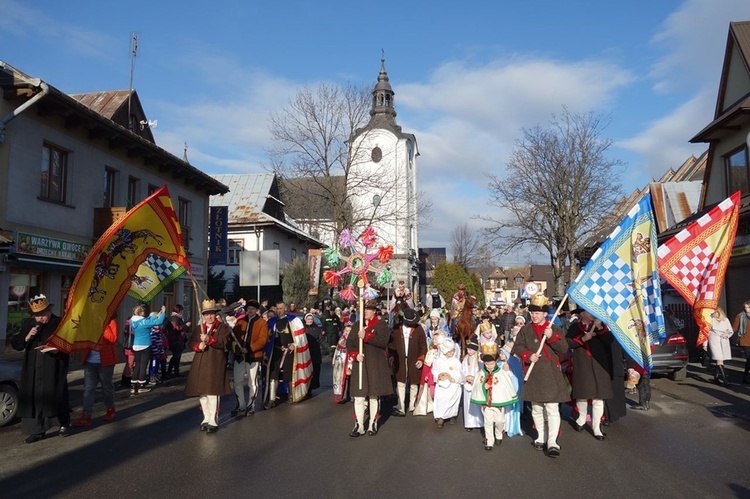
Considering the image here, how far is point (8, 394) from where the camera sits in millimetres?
9133

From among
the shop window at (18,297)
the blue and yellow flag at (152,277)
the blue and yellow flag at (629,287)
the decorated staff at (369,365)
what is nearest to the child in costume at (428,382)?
the decorated staff at (369,365)

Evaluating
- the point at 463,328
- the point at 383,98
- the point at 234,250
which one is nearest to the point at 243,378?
the point at 463,328

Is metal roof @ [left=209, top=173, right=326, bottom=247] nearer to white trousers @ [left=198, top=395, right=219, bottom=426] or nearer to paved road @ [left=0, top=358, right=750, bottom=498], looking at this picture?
paved road @ [left=0, top=358, right=750, bottom=498]

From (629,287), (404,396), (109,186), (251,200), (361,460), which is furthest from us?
(251,200)

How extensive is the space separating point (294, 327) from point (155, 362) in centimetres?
459

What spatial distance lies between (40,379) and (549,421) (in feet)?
21.6

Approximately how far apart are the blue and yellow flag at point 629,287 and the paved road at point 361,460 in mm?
1361

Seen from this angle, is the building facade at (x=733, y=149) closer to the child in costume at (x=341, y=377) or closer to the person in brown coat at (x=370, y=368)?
the child in costume at (x=341, y=377)

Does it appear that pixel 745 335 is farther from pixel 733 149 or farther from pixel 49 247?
pixel 49 247

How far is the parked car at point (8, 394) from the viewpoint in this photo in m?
9.04

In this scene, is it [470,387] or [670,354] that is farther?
[670,354]

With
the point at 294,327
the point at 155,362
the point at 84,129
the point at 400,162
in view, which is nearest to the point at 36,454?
the point at 294,327

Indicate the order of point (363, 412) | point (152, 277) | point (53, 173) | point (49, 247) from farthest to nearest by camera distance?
point (53, 173) → point (49, 247) → point (152, 277) → point (363, 412)

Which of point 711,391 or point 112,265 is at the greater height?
point 112,265
